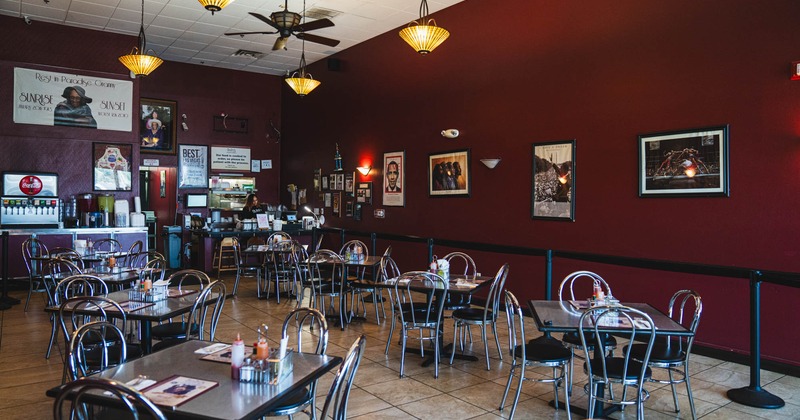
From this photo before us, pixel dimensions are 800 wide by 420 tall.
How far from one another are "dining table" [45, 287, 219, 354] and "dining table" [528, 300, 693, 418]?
8.22 feet

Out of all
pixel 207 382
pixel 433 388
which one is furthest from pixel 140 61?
pixel 207 382

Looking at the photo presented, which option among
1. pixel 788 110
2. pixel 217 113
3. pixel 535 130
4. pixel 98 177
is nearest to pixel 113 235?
pixel 98 177

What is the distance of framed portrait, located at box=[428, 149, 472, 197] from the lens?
8.02 m

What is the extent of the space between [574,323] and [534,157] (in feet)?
12.2

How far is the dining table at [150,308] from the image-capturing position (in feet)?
12.3

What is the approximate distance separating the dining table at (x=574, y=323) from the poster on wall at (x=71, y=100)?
8.68m

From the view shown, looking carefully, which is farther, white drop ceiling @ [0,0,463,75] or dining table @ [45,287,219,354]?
white drop ceiling @ [0,0,463,75]

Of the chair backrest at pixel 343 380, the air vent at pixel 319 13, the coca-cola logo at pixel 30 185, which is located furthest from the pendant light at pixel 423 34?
A: the coca-cola logo at pixel 30 185

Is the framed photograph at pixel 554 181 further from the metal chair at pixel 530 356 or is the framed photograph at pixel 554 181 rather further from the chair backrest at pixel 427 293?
the metal chair at pixel 530 356

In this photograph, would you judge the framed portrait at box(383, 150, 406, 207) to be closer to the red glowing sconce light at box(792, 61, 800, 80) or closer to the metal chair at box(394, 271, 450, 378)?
the metal chair at box(394, 271, 450, 378)

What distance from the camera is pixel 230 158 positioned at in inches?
491

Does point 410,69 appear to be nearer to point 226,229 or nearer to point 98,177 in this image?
point 226,229

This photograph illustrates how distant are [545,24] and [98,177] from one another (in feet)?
26.0

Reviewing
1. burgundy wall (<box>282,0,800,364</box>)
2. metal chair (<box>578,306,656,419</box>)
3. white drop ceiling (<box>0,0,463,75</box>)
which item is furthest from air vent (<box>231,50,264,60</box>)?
metal chair (<box>578,306,656,419</box>)
